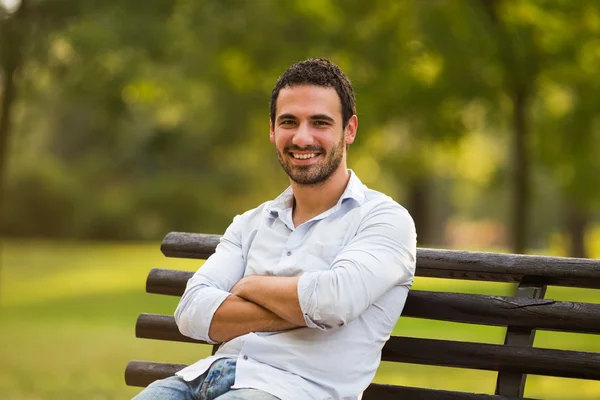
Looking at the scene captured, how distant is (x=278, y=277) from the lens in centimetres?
355

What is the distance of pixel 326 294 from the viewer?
3371 millimetres

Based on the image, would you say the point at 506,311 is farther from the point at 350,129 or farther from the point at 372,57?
the point at 372,57

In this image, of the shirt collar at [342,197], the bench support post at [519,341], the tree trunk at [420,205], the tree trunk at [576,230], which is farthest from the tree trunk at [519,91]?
the tree trunk at [420,205]

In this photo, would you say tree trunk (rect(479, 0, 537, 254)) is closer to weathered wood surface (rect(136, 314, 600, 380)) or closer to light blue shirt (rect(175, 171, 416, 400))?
weathered wood surface (rect(136, 314, 600, 380))

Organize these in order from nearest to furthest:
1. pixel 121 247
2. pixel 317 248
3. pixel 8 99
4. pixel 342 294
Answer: pixel 342 294
pixel 317 248
pixel 8 99
pixel 121 247

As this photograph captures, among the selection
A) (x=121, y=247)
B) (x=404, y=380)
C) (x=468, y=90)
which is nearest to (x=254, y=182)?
(x=121, y=247)

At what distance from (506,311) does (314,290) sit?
83 centimetres

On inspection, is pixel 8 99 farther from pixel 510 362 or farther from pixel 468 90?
pixel 510 362

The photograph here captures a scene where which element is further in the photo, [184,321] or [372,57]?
[372,57]

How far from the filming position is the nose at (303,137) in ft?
12.0

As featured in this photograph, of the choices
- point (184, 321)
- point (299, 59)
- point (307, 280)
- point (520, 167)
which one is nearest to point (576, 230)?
point (520, 167)

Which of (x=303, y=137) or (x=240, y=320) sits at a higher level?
(x=303, y=137)

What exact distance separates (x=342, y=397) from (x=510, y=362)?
73cm

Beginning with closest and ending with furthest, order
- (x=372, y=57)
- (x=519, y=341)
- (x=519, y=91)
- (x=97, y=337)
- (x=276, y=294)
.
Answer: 1. (x=276, y=294)
2. (x=519, y=341)
3. (x=519, y=91)
4. (x=97, y=337)
5. (x=372, y=57)
